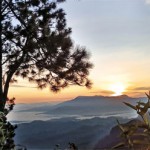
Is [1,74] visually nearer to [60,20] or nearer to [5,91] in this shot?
[5,91]

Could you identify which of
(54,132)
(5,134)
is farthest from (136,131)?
(54,132)

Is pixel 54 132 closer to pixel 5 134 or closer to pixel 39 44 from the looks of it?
pixel 39 44

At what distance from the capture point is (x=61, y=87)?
9828 millimetres

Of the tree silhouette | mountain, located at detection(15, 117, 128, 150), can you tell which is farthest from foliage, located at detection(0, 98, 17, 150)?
mountain, located at detection(15, 117, 128, 150)

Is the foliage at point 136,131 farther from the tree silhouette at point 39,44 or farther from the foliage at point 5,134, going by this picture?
the tree silhouette at point 39,44

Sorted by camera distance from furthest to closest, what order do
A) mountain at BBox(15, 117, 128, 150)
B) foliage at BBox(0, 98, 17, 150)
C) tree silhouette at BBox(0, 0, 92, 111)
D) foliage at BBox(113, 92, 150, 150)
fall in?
mountain at BBox(15, 117, 128, 150), tree silhouette at BBox(0, 0, 92, 111), foliage at BBox(0, 98, 17, 150), foliage at BBox(113, 92, 150, 150)

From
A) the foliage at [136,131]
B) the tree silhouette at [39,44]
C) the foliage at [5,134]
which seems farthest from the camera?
the tree silhouette at [39,44]

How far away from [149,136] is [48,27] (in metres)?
8.48

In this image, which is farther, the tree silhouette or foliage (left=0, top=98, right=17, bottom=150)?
the tree silhouette

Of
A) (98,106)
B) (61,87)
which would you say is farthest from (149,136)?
(98,106)

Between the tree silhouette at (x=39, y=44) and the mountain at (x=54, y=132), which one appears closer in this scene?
the tree silhouette at (x=39, y=44)

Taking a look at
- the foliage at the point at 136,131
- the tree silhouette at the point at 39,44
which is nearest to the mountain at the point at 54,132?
the tree silhouette at the point at 39,44

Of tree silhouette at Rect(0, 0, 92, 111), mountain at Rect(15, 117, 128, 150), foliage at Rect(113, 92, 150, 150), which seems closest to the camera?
foliage at Rect(113, 92, 150, 150)

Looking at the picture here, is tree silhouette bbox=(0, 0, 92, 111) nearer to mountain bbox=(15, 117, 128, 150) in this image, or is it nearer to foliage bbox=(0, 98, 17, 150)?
foliage bbox=(0, 98, 17, 150)
